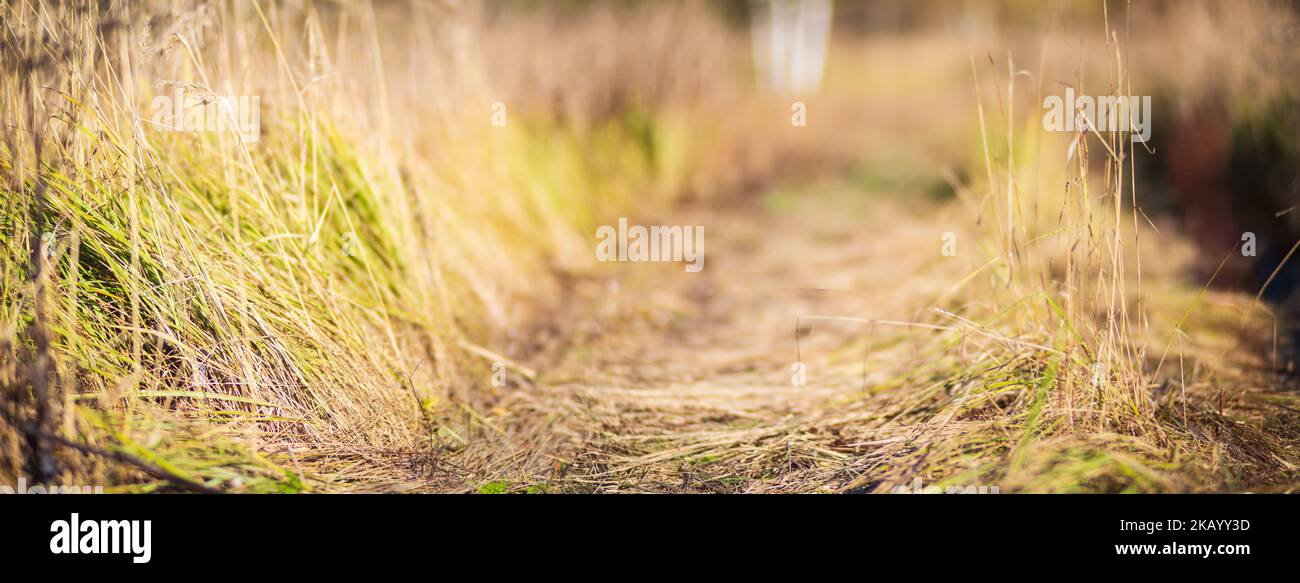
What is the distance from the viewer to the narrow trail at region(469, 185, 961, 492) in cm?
158

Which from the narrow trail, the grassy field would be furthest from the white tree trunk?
the grassy field

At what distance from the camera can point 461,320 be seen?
2135mm

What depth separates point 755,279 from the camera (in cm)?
313

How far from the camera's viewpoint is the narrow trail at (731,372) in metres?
1.58

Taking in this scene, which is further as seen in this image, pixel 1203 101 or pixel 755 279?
pixel 1203 101

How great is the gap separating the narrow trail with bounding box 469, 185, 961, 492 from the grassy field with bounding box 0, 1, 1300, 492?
0.01 meters

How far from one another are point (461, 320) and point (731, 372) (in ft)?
3.02

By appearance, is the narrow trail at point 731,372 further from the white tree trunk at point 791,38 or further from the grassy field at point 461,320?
the white tree trunk at point 791,38

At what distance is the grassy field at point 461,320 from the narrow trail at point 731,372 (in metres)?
0.01

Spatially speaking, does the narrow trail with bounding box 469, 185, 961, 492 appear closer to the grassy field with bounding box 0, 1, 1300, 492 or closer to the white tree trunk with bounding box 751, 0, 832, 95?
the grassy field with bounding box 0, 1, 1300, 492
